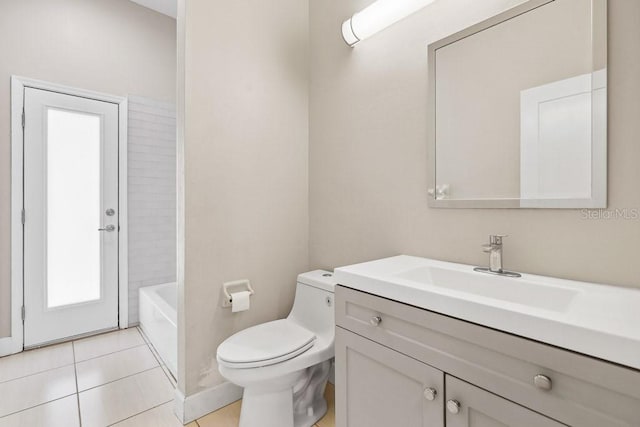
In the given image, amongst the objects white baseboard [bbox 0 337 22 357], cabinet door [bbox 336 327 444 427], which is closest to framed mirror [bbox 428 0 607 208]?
cabinet door [bbox 336 327 444 427]

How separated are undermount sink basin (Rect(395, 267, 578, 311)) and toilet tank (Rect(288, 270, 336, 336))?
0.56 m

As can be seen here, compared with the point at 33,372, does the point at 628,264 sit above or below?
above

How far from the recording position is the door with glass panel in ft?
7.54

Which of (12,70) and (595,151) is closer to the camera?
(595,151)

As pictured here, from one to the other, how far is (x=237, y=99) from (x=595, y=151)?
5.38 feet

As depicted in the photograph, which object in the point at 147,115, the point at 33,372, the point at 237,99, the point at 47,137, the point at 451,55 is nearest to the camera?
the point at 451,55

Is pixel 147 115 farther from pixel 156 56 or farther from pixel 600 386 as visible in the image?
pixel 600 386

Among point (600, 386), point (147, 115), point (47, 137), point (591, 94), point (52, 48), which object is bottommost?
point (600, 386)

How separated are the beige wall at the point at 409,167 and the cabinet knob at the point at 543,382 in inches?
21.0

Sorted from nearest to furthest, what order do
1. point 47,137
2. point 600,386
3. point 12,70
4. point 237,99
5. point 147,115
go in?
point 600,386, point 237,99, point 12,70, point 47,137, point 147,115

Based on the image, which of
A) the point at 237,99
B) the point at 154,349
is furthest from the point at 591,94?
the point at 154,349

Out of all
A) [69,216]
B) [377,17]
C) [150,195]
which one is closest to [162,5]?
[150,195]

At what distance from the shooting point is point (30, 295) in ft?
7.53

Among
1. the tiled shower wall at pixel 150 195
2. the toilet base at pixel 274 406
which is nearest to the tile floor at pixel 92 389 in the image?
the toilet base at pixel 274 406
